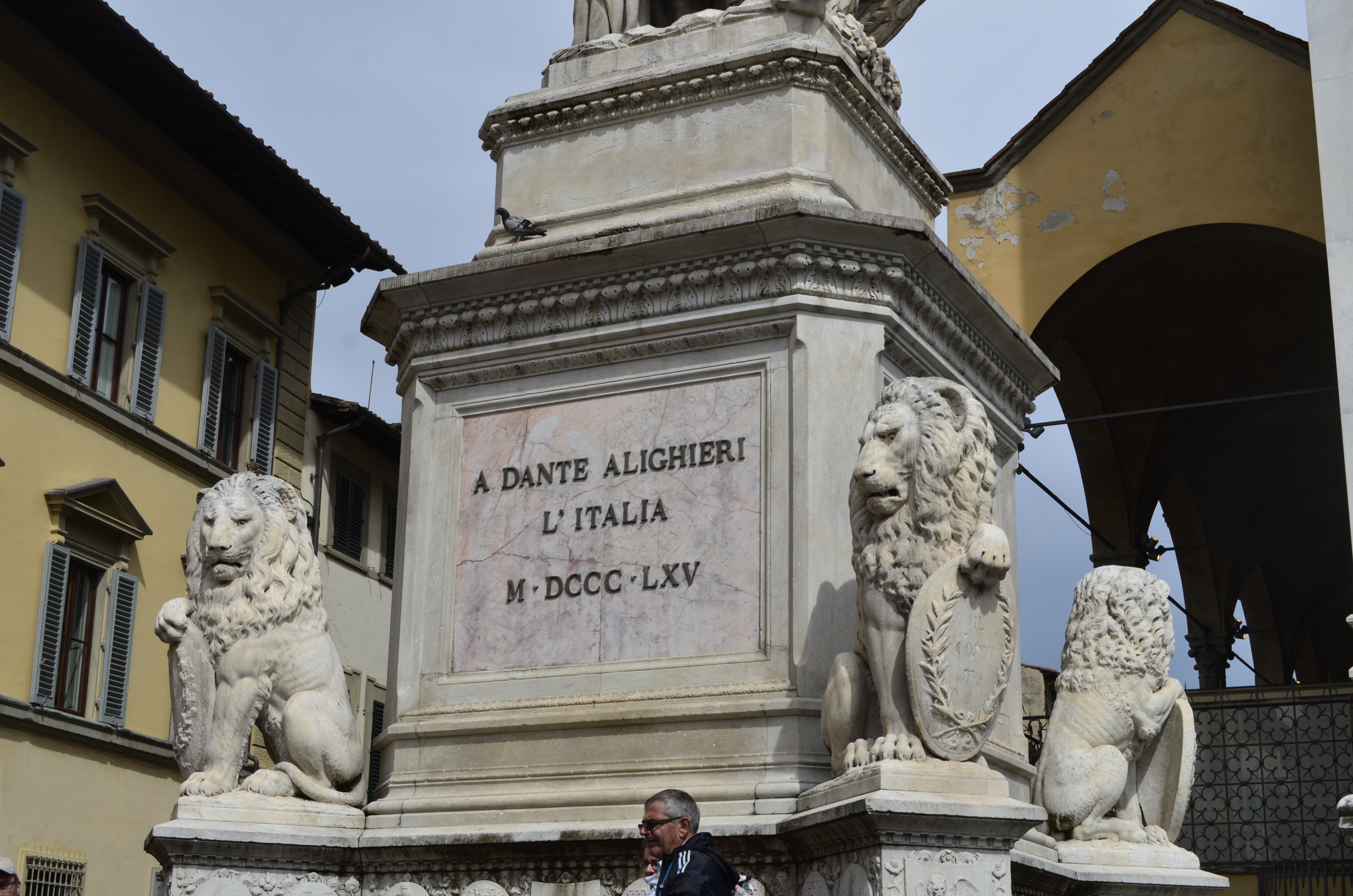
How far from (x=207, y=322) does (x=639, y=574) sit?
18.3m

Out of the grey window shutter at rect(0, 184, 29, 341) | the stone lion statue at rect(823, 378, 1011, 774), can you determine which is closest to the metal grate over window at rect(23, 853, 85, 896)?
the grey window shutter at rect(0, 184, 29, 341)

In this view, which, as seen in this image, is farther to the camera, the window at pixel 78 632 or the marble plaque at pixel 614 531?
the window at pixel 78 632

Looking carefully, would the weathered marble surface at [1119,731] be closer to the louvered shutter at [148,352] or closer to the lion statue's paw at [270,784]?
the lion statue's paw at [270,784]

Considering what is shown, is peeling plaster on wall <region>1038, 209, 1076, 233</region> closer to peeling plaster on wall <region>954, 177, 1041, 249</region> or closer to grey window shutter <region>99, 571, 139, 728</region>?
peeling plaster on wall <region>954, 177, 1041, 249</region>

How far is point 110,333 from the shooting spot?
22.1 metres

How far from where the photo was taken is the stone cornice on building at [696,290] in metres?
7.12

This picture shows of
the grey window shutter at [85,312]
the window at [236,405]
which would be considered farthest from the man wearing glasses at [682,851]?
the window at [236,405]

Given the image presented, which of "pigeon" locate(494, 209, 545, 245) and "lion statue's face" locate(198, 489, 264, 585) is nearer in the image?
"lion statue's face" locate(198, 489, 264, 585)

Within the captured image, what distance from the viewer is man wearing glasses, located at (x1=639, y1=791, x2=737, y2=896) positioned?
4.43 metres

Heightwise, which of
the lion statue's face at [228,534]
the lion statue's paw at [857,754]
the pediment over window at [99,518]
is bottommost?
the lion statue's paw at [857,754]

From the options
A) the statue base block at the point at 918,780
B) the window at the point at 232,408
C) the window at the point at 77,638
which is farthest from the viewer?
the window at the point at 232,408

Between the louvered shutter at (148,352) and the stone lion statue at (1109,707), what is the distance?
1690 centimetres

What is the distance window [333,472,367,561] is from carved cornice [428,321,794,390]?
19.2 m

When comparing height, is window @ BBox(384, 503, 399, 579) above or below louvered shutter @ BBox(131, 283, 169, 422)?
below
